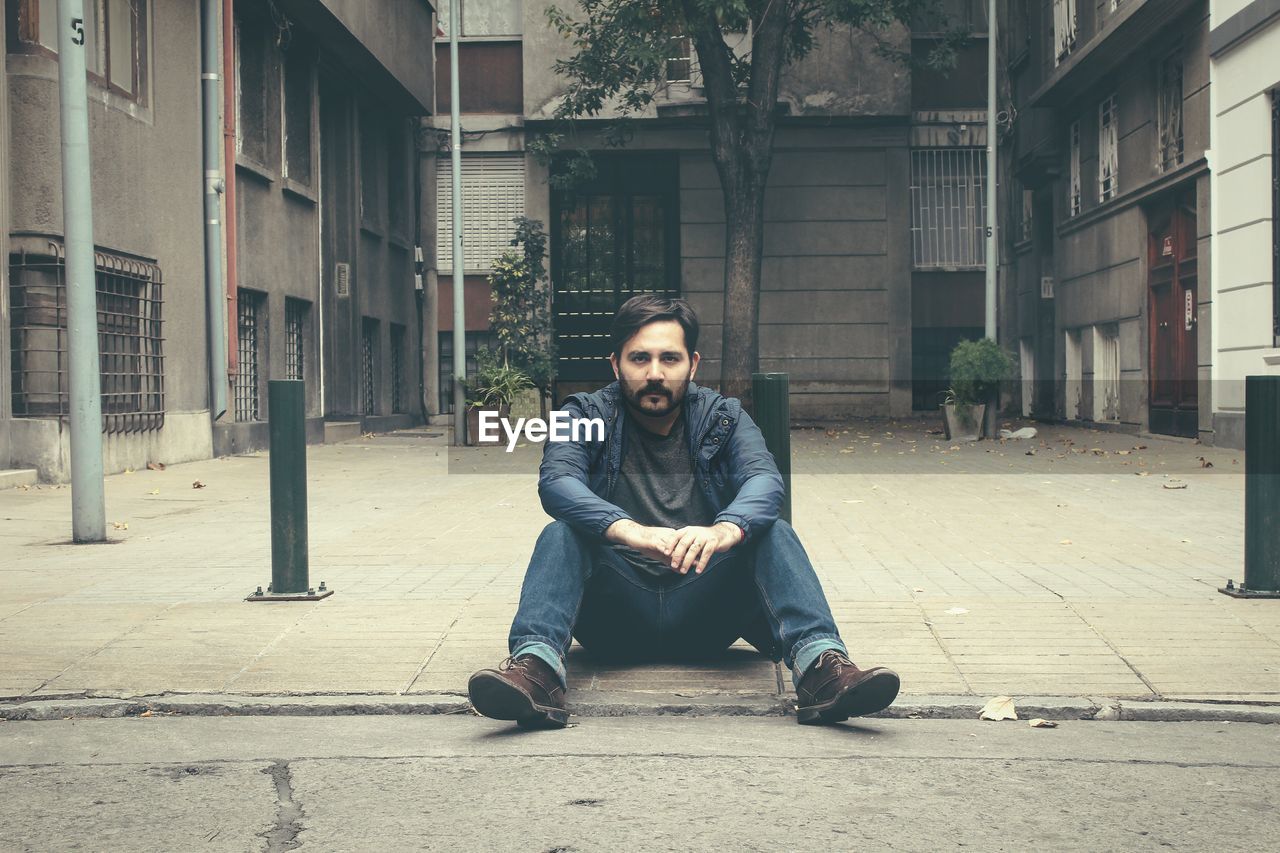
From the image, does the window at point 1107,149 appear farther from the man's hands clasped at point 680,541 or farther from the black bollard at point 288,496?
the man's hands clasped at point 680,541

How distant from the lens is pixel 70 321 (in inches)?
352

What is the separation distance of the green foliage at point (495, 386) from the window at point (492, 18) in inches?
363

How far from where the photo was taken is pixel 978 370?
2108cm

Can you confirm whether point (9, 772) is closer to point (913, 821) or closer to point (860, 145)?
point (913, 821)

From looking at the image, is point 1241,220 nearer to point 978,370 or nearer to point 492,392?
point 978,370

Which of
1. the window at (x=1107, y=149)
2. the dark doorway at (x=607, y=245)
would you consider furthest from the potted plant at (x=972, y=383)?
the dark doorway at (x=607, y=245)

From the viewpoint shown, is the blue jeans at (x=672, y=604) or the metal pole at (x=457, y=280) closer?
the blue jeans at (x=672, y=604)

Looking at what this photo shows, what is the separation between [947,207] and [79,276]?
72.8ft

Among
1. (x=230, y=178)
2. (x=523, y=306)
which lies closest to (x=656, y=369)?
(x=230, y=178)

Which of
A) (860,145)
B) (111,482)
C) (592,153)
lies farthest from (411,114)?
(111,482)

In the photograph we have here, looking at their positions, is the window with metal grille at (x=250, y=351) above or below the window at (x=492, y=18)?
below

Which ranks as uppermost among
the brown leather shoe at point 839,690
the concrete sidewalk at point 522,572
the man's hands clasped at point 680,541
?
the man's hands clasped at point 680,541

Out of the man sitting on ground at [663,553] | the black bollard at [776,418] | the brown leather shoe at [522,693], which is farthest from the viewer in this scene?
the black bollard at [776,418]

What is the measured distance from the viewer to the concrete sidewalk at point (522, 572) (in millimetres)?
5082
